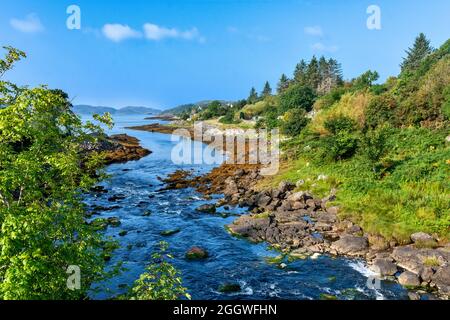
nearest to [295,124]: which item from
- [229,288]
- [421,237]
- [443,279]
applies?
[421,237]

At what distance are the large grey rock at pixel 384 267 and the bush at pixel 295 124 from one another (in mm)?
39296

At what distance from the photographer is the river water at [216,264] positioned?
720 inches

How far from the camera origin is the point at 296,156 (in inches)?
1821

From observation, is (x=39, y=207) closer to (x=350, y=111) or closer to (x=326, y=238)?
(x=326, y=238)

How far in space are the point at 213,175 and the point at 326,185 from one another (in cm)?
1940

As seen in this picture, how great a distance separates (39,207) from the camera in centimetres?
1131

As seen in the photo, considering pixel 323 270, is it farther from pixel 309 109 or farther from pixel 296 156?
pixel 309 109

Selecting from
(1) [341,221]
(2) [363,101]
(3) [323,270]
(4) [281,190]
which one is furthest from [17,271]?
(2) [363,101]

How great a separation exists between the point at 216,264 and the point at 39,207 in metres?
13.4

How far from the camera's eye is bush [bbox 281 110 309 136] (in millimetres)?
58156

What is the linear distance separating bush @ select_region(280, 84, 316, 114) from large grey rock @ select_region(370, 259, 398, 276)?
66.3 metres

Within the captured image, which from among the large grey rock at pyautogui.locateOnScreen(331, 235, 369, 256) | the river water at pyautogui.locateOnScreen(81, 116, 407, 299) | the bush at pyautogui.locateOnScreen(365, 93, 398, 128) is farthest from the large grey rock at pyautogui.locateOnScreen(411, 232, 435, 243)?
the bush at pyautogui.locateOnScreen(365, 93, 398, 128)

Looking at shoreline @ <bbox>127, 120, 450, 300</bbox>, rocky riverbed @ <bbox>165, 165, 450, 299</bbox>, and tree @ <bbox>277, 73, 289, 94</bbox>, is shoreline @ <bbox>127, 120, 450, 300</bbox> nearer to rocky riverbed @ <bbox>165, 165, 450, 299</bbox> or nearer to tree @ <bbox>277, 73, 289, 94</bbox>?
rocky riverbed @ <bbox>165, 165, 450, 299</bbox>

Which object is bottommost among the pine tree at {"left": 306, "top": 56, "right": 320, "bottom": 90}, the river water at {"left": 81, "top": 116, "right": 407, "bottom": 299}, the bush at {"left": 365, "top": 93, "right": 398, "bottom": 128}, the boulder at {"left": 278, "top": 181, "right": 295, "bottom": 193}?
the river water at {"left": 81, "top": 116, "right": 407, "bottom": 299}
